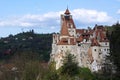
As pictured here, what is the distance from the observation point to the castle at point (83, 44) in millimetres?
68812

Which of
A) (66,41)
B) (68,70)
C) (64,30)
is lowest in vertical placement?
(68,70)

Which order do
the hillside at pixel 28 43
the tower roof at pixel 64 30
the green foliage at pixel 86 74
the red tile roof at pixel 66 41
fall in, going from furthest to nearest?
the hillside at pixel 28 43 < the tower roof at pixel 64 30 < the red tile roof at pixel 66 41 < the green foliage at pixel 86 74

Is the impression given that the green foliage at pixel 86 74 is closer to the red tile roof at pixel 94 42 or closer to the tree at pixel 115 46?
the red tile roof at pixel 94 42

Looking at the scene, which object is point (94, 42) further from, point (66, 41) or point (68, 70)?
point (68, 70)

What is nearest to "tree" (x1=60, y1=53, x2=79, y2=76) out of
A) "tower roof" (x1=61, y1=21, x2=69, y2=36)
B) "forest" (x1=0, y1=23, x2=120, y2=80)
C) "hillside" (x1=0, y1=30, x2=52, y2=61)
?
"forest" (x1=0, y1=23, x2=120, y2=80)

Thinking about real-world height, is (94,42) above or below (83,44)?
above

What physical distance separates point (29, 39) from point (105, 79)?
113 meters

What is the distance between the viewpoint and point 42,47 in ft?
Answer: 481

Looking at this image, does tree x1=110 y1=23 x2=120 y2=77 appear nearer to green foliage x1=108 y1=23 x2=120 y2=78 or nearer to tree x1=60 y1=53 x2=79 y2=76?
green foliage x1=108 y1=23 x2=120 y2=78

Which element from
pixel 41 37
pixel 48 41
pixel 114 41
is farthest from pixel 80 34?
pixel 41 37

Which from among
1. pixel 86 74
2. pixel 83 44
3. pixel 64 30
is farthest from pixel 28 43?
pixel 86 74

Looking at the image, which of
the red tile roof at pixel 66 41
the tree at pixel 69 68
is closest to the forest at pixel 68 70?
the tree at pixel 69 68

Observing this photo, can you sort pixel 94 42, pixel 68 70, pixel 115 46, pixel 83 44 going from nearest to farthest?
pixel 68 70, pixel 115 46, pixel 94 42, pixel 83 44

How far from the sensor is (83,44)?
2756 inches
